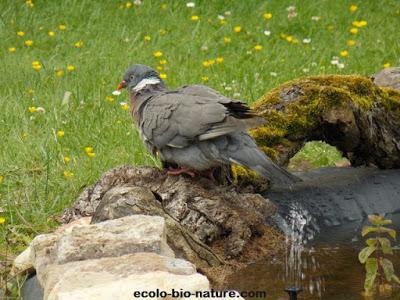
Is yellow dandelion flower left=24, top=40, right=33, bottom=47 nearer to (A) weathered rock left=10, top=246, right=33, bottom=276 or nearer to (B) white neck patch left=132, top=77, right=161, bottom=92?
(B) white neck patch left=132, top=77, right=161, bottom=92

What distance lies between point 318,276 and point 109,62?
4345 millimetres

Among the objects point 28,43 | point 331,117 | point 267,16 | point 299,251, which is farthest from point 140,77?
point 267,16

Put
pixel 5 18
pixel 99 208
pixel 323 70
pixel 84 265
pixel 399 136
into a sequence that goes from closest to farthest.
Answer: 1. pixel 84 265
2. pixel 99 208
3. pixel 399 136
4. pixel 323 70
5. pixel 5 18

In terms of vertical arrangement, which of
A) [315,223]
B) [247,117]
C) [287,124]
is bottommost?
[315,223]

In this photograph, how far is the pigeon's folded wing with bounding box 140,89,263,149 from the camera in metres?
5.19

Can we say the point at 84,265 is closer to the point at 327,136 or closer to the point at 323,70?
the point at 327,136

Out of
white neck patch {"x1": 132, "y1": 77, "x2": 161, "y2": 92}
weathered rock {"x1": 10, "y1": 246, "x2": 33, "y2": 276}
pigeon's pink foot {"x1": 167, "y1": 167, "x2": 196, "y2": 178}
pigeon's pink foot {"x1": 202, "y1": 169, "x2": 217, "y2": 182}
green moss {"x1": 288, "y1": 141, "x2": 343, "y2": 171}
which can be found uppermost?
white neck patch {"x1": 132, "y1": 77, "x2": 161, "y2": 92}

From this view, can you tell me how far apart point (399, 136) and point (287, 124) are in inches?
31.6

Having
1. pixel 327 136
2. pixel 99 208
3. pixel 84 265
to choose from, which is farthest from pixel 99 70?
pixel 84 265

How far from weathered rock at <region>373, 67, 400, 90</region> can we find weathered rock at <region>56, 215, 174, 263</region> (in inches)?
116

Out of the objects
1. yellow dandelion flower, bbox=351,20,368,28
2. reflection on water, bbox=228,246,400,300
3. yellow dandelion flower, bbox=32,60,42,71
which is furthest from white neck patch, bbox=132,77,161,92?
yellow dandelion flower, bbox=351,20,368,28

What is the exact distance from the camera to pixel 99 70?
28.7 ft

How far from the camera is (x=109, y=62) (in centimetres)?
893

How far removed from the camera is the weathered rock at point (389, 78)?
6871 mm
